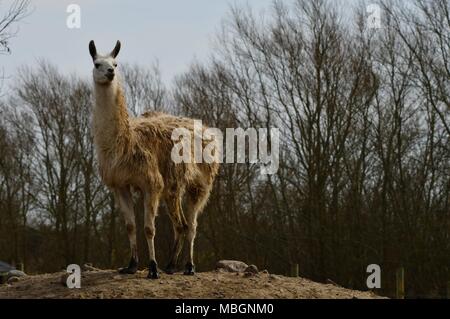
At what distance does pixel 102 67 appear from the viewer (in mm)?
11758

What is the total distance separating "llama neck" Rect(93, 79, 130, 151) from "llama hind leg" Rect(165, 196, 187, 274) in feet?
5.48

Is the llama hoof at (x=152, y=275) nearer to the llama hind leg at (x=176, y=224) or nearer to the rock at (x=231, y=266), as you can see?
the llama hind leg at (x=176, y=224)

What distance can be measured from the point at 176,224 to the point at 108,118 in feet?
8.17

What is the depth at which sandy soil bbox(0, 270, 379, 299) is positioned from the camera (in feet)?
36.3

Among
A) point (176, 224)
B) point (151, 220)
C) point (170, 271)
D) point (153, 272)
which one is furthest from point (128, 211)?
point (170, 271)

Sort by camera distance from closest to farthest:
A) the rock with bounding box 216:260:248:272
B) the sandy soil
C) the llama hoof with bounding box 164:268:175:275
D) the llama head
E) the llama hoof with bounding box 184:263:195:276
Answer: the sandy soil < the llama head < the llama hoof with bounding box 184:263:195:276 < the llama hoof with bounding box 164:268:175:275 < the rock with bounding box 216:260:248:272

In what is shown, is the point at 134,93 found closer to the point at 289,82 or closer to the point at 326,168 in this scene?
the point at 289,82

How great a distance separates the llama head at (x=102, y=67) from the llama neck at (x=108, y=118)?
182 millimetres

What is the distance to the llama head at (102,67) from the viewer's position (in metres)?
11.8

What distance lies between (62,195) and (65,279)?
942 inches

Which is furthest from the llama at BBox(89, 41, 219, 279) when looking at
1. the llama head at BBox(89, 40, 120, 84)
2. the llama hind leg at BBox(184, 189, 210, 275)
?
the llama hind leg at BBox(184, 189, 210, 275)

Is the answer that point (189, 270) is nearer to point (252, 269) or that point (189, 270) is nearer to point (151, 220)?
point (252, 269)

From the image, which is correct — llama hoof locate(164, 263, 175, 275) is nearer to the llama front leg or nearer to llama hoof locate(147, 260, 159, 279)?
the llama front leg

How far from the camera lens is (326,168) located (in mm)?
27500
